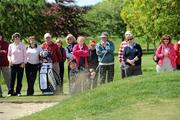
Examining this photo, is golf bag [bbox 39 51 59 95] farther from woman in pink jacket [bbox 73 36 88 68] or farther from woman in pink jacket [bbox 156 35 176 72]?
woman in pink jacket [bbox 156 35 176 72]

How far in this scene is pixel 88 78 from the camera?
16344 millimetres

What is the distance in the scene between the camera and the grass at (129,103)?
9.95m

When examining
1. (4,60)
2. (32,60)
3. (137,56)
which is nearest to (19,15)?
(4,60)

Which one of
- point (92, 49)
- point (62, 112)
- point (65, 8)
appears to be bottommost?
point (62, 112)

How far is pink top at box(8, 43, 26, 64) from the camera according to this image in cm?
1683

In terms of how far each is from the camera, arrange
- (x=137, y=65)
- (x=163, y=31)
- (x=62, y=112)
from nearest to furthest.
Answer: (x=62, y=112), (x=137, y=65), (x=163, y=31)

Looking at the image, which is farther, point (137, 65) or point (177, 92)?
point (137, 65)

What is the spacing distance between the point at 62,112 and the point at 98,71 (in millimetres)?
5466

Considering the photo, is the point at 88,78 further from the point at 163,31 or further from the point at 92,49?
the point at 163,31

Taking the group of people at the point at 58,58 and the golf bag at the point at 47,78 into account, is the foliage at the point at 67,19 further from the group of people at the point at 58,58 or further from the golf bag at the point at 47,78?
the golf bag at the point at 47,78

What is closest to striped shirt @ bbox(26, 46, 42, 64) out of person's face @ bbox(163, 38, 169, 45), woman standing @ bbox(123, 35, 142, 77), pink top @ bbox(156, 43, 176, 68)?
woman standing @ bbox(123, 35, 142, 77)

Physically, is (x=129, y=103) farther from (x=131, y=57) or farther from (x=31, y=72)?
(x=31, y=72)

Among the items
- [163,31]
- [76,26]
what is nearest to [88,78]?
[163,31]

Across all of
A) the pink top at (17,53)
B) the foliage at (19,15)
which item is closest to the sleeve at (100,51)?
the pink top at (17,53)
